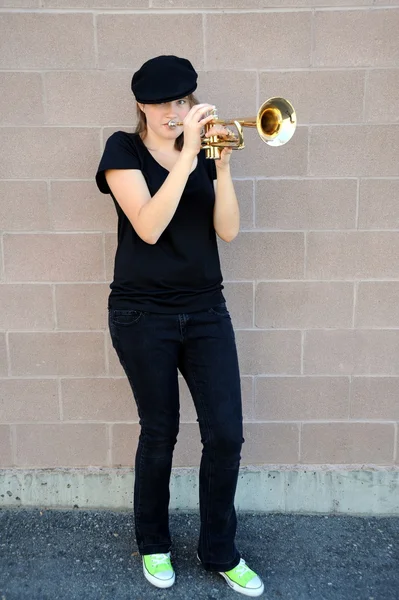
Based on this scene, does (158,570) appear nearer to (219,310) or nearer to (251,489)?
(251,489)

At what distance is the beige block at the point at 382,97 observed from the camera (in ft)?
8.87

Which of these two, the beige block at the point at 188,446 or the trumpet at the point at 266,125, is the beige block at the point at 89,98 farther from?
the beige block at the point at 188,446

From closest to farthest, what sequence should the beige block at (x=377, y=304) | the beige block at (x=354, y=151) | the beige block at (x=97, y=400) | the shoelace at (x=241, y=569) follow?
the shoelace at (x=241, y=569) < the beige block at (x=354, y=151) < the beige block at (x=377, y=304) < the beige block at (x=97, y=400)

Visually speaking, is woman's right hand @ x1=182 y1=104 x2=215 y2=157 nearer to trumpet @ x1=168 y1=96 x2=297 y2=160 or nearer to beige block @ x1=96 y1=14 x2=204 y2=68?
trumpet @ x1=168 y1=96 x2=297 y2=160

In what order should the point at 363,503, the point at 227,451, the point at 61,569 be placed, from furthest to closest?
the point at 363,503 < the point at 61,569 < the point at 227,451

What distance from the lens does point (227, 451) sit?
2.32 meters

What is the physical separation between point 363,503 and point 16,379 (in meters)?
1.79

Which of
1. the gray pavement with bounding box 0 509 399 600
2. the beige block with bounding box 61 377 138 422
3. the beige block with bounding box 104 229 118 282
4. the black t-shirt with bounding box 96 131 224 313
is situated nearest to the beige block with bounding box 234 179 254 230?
the black t-shirt with bounding box 96 131 224 313

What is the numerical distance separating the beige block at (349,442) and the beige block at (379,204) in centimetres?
97

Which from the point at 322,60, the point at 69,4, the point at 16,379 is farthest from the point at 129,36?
the point at 16,379

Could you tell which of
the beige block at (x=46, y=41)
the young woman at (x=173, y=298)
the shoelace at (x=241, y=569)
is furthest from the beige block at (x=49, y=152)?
the shoelace at (x=241, y=569)

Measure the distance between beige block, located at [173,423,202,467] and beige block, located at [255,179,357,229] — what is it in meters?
1.04

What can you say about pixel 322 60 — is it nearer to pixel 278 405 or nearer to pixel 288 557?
pixel 278 405

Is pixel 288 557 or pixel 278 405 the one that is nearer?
pixel 288 557
